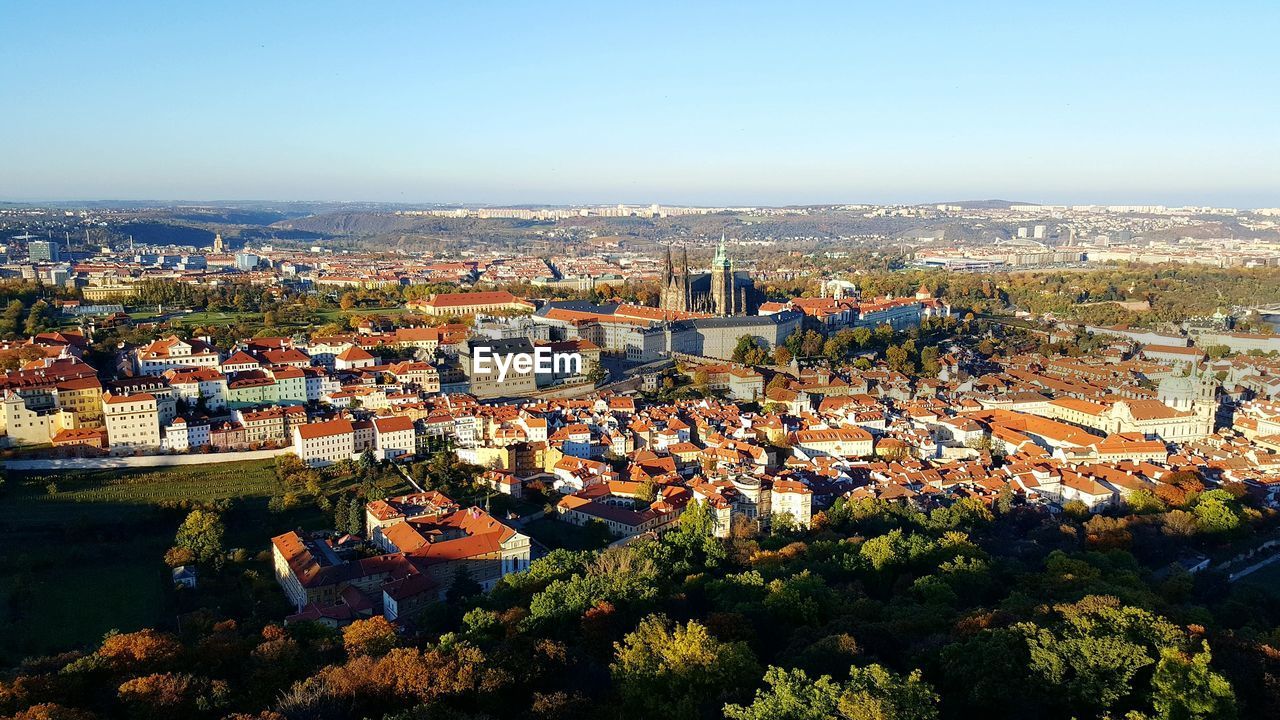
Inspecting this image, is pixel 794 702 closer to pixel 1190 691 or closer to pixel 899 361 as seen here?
pixel 1190 691

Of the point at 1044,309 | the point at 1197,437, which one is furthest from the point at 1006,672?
the point at 1044,309

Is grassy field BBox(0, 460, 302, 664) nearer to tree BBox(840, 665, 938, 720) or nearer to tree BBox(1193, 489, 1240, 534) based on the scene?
tree BBox(840, 665, 938, 720)

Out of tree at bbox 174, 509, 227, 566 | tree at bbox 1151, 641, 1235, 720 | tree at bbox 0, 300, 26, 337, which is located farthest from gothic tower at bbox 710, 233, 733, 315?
tree at bbox 1151, 641, 1235, 720

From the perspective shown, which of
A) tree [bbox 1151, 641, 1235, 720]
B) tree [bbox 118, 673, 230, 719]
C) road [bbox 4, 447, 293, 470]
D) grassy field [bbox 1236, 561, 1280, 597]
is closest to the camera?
tree [bbox 118, 673, 230, 719]

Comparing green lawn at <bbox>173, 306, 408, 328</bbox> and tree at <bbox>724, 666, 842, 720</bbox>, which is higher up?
green lawn at <bbox>173, 306, 408, 328</bbox>

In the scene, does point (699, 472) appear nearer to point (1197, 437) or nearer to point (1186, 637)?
point (1186, 637)

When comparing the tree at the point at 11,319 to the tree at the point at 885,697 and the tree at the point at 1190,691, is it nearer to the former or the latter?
the tree at the point at 885,697
